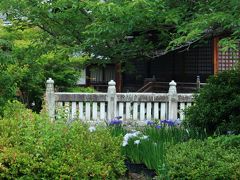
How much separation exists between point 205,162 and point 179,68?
15.7 meters

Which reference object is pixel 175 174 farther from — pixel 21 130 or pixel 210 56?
pixel 210 56

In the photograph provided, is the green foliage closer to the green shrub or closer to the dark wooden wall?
the green shrub

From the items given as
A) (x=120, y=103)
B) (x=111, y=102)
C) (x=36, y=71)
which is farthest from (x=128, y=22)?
(x=36, y=71)

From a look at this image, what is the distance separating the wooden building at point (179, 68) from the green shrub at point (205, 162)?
459 inches

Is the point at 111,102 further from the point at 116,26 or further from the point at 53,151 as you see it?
the point at 53,151

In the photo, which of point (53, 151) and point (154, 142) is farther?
point (154, 142)

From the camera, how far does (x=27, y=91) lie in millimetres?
17891

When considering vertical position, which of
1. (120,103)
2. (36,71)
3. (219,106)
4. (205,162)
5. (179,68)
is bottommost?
(205,162)

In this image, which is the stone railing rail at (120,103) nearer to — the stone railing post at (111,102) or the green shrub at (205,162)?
the stone railing post at (111,102)

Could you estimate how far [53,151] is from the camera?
257 inches

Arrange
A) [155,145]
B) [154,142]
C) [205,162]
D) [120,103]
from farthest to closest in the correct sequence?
[120,103], [154,142], [155,145], [205,162]

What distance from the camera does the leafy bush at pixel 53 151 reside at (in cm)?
623

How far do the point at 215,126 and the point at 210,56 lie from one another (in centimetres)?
1141

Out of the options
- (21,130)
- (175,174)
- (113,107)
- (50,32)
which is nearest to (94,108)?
(113,107)
